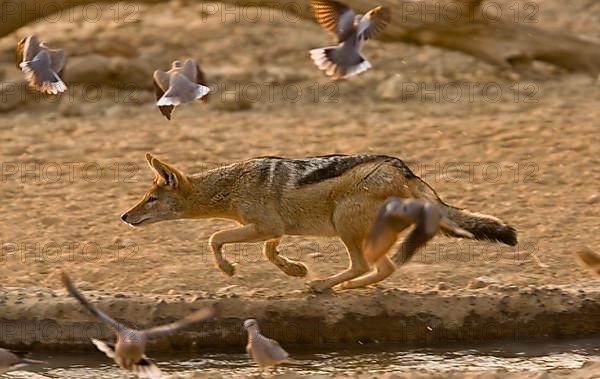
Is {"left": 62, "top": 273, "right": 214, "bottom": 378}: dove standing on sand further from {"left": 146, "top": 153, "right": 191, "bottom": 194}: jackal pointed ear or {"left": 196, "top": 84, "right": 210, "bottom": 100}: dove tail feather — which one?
{"left": 196, "top": 84, "right": 210, "bottom": 100}: dove tail feather

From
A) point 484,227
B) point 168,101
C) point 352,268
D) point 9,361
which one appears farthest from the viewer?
point 168,101

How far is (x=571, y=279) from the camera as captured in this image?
929 cm

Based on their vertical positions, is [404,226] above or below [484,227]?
above

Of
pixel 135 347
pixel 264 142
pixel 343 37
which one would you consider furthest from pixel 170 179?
pixel 264 142

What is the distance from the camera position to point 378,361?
826 cm

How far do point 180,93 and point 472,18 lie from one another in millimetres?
4918

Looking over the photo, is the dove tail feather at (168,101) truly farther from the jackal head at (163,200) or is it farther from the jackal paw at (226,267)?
the jackal paw at (226,267)

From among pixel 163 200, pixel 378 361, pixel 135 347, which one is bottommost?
pixel 378 361

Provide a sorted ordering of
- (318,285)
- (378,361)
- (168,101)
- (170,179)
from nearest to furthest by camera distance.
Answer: (378,361) → (318,285) → (168,101) → (170,179)

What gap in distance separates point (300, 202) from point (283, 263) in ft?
1.42

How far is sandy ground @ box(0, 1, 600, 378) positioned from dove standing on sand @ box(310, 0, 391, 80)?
123 centimetres

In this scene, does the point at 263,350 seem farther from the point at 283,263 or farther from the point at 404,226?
the point at 283,263

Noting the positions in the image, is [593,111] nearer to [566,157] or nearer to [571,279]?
[566,157]

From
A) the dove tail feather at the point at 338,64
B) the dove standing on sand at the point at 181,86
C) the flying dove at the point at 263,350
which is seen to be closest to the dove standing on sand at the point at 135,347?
the flying dove at the point at 263,350
